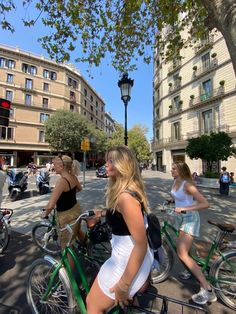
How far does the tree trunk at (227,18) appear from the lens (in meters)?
3.17

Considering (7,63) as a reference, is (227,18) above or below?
below

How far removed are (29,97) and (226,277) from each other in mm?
41950

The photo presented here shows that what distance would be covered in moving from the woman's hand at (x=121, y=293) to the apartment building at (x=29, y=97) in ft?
121

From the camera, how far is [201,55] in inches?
1027

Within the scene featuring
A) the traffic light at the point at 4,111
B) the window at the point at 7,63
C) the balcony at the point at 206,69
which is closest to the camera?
the traffic light at the point at 4,111

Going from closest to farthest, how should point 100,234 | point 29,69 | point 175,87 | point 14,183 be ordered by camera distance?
point 100,234 < point 14,183 < point 175,87 < point 29,69

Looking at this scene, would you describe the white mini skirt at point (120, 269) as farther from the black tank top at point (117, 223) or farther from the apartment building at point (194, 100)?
the apartment building at point (194, 100)

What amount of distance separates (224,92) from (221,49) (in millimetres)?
4496

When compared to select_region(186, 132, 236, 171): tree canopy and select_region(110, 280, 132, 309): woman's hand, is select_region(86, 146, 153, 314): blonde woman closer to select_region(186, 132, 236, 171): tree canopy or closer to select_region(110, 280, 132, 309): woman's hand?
select_region(110, 280, 132, 309): woman's hand

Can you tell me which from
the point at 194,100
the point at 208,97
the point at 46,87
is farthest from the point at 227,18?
the point at 46,87

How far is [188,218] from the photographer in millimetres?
2963

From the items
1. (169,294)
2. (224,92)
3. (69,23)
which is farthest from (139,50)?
(224,92)

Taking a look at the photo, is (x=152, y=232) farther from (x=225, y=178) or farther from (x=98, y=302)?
(x=225, y=178)

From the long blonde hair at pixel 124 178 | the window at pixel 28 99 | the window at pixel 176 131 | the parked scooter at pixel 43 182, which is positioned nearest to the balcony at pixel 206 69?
the window at pixel 176 131
